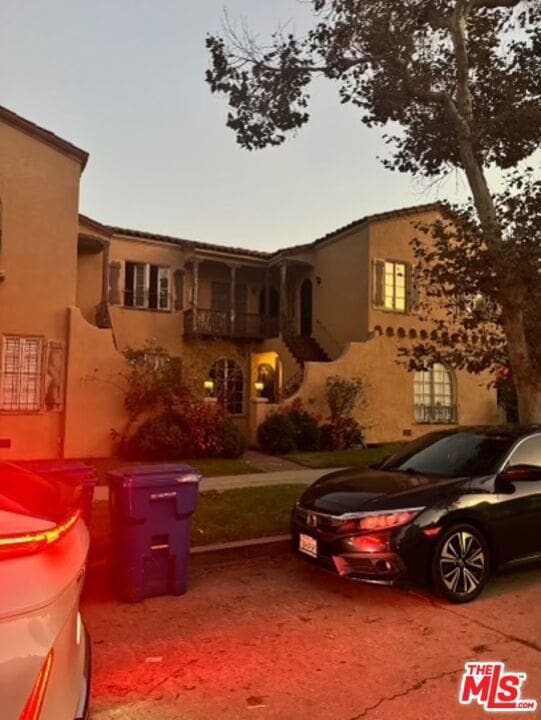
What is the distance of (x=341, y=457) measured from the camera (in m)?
14.5

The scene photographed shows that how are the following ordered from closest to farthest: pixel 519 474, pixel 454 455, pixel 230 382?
pixel 519 474
pixel 454 455
pixel 230 382

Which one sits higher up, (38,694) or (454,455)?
(454,455)

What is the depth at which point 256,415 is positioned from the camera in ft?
52.0

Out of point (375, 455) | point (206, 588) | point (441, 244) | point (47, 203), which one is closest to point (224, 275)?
point (47, 203)

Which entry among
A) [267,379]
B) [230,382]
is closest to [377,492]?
[230,382]

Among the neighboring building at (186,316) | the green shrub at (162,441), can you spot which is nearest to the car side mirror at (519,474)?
the green shrub at (162,441)

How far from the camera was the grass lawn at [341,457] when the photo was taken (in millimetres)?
13453

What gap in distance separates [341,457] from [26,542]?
1298cm

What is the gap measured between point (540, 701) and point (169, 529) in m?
3.10

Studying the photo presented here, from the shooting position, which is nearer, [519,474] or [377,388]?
[519,474]

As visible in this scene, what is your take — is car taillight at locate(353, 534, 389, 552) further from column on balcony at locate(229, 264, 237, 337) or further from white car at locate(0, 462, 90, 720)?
column on balcony at locate(229, 264, 237, 337)

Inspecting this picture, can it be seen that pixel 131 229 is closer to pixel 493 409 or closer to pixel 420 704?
pixel 493 409

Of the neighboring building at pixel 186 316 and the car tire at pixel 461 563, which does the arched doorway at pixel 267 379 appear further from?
the car tire at pixel 461 563

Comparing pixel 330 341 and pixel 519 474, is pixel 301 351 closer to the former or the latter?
pixel 330 341
